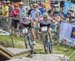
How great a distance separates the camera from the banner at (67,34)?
1561 centimetres

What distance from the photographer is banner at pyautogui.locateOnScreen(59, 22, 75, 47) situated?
51.2 feet

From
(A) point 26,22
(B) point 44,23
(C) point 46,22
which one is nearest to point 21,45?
(A) point 26,22

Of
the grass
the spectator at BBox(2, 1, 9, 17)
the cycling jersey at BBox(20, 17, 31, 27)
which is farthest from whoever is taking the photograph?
the spectator at BBox(2, 1, 9, 17)

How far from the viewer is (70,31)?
15.7 metres

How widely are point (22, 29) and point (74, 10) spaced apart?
3.28 metres

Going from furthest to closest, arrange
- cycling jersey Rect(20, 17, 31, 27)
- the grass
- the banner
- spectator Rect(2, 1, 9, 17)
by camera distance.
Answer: spectator Rect(2, 1, 9, 17)
the banner
cycling jersey Rect(20, 17, 31, 27)
the grass

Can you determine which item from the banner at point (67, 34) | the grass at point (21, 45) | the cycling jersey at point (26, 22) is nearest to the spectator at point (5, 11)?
the grass at point (21, 45)

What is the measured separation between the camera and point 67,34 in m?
15.9

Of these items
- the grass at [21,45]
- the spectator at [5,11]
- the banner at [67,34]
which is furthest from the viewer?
the spectator at [5,11]

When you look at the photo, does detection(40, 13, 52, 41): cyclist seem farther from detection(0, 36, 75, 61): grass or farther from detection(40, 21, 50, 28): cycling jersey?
detection(0, 36, 75, 61): grass

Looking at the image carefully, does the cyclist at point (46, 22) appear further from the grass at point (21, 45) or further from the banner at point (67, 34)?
the banner at point (67, 34)

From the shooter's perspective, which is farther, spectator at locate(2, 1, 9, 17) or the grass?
spectator at locate(2, 1, 9, 17)

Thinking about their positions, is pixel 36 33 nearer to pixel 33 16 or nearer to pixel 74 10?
pixel 33 16

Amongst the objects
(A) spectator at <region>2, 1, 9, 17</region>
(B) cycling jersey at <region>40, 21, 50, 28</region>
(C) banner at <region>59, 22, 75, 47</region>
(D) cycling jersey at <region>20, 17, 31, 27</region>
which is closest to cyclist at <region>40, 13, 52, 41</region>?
(B) cycling jersey at <region>40, 21, 50, 28</region>
